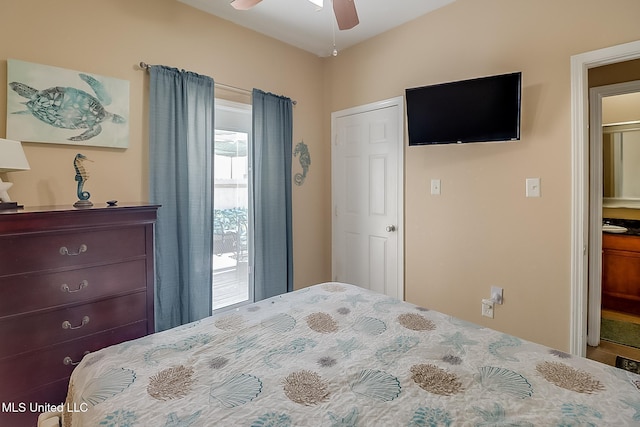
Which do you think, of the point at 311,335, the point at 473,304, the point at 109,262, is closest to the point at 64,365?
the point at 109,262

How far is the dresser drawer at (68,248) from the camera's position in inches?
56.5

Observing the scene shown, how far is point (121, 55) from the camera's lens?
2.20 m

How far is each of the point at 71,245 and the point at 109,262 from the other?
0.20m

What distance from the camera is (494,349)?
4.14ft

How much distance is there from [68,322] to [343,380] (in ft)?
4.64

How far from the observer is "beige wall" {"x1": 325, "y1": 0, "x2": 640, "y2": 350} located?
209cm

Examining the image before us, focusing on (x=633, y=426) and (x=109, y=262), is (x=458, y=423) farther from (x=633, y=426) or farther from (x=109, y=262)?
(x=109, y=262)

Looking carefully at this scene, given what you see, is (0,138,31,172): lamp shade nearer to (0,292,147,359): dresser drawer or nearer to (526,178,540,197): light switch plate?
(0,292,147,359): dresser drawer

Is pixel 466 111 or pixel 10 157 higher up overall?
pixel 466 111

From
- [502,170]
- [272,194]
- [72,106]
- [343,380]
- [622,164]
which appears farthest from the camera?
[622,164]

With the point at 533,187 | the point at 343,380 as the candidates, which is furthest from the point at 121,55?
the point at 533,187

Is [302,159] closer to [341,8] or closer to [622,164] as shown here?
[341,8]

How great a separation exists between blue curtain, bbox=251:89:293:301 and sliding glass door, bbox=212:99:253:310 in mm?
93

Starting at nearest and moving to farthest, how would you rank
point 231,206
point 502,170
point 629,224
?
point 502,170, point 231,206, point 629,224
